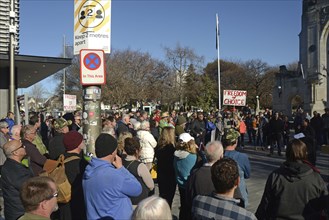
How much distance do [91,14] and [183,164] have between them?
111 inches

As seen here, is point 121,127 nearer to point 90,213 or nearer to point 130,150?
point 130,150

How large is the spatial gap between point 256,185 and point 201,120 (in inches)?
256

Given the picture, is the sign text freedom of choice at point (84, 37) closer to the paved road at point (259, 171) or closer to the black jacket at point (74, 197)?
the black jacket at point (74, 197)

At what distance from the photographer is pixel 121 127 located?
11.1m

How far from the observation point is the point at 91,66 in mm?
5461

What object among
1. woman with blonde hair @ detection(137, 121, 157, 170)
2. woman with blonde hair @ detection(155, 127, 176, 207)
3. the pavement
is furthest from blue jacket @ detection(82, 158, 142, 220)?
woman with blonde hair @ detection(137, 121, 157, 170)

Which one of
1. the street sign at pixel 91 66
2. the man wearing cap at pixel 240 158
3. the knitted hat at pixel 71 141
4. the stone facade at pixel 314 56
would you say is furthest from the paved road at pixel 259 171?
the stone facade at pixel 314 56

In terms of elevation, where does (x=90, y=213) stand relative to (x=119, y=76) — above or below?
below

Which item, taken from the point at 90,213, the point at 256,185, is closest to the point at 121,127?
the point at 256,185

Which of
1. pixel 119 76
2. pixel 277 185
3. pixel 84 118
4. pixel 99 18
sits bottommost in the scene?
pixel 277 185

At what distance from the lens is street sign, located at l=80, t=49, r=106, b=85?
5438 mm

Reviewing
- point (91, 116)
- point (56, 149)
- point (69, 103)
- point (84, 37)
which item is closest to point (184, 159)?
point (91, 116)

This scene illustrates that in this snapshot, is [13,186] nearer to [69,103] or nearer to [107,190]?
[107,190]

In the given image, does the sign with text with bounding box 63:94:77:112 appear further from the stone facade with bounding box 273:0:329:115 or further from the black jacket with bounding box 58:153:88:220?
the stone facade with bounding box 273:0:329:115
